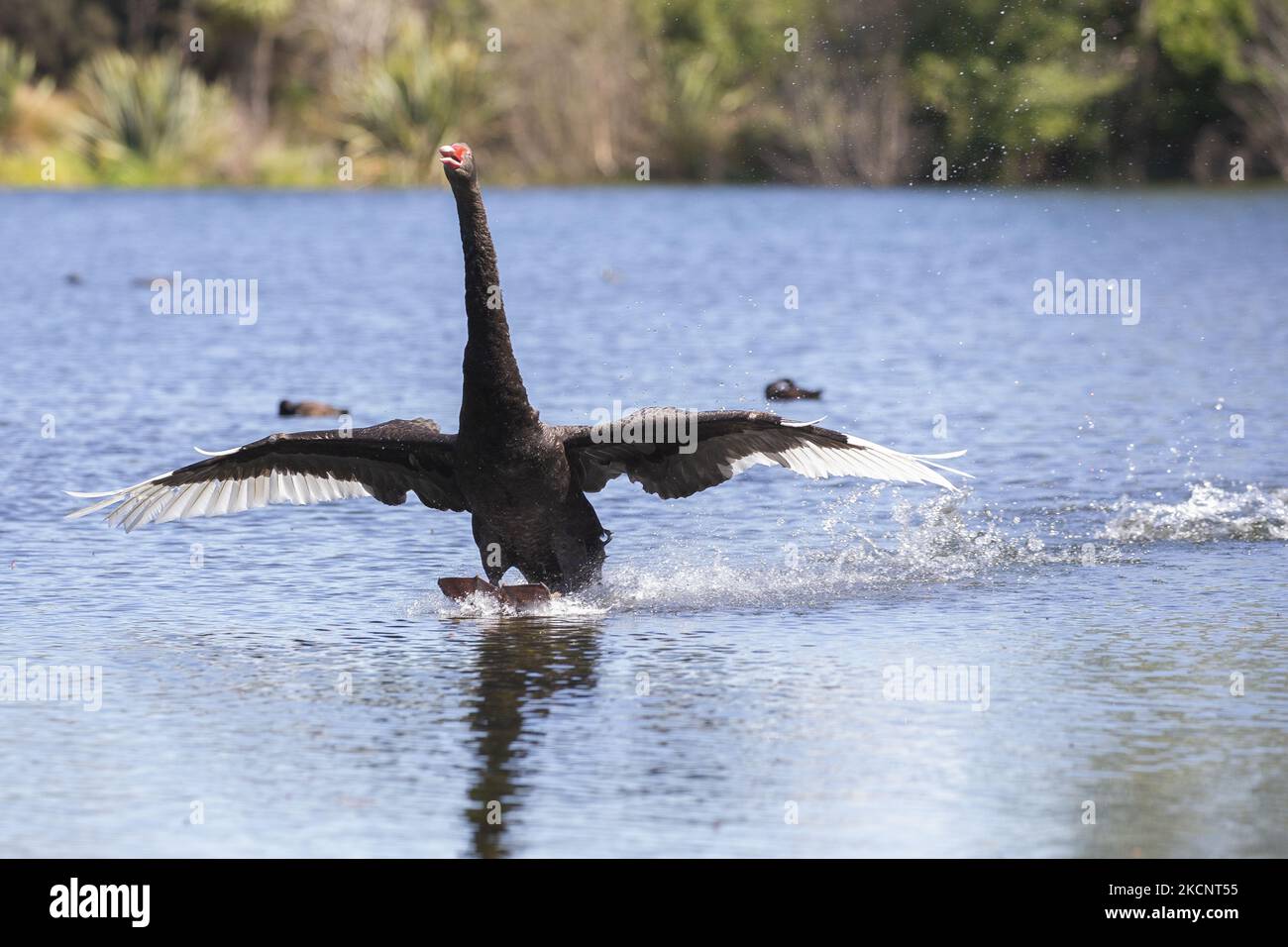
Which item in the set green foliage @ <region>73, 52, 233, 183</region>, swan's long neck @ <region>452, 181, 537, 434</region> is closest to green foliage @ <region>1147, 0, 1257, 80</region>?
green foliage @ <region>73, 52, 233, 183</region>

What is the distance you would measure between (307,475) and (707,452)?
2434 millimetres

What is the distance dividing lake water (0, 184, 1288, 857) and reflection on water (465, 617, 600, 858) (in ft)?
0.09

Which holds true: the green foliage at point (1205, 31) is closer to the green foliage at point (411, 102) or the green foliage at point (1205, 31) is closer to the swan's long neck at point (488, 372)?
the green foliage at point (411, 102)

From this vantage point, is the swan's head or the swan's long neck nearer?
the swan's long neck

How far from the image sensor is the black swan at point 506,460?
428 inches

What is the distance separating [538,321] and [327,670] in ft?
54.0

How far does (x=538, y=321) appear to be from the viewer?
26281 millimetres

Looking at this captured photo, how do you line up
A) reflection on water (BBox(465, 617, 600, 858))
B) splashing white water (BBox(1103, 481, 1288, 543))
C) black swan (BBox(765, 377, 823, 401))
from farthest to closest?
black swan (BBox(765, 377, 823, 401))
splashing white water (BBox(1103, 481, 1288, 543))
reflection on water (BBox(465, 617, 600, 858))

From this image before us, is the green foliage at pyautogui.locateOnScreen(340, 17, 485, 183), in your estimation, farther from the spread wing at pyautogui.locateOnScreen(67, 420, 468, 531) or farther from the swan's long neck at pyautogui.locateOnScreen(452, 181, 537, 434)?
the swan's long neck at pyautogui.locateOnScreen(452, 181, 537, 434)

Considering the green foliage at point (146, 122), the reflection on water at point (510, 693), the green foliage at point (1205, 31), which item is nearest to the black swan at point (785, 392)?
the reflection on water at point (510, 693)

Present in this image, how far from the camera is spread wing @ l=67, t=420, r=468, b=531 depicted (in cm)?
1133

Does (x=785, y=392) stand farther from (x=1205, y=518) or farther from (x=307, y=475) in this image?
(x=307, y=475)

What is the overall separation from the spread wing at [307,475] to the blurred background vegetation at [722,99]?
→ 42.5 m
